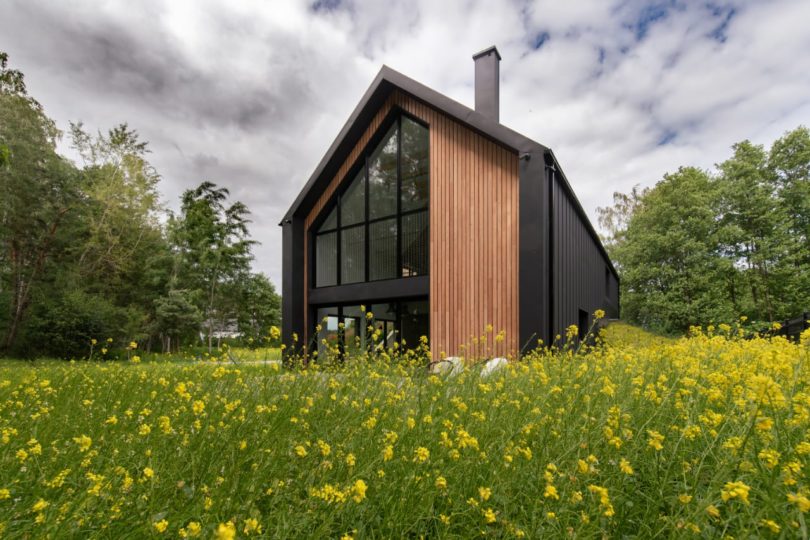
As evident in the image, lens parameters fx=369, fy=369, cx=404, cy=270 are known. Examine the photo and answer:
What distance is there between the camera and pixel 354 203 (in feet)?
38.1

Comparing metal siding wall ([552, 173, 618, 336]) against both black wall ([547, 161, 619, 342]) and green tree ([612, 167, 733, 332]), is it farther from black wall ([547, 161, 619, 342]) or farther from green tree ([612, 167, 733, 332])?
green tree ([612, 167, 733, 332])

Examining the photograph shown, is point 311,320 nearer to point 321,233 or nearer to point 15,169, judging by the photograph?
point 321,233

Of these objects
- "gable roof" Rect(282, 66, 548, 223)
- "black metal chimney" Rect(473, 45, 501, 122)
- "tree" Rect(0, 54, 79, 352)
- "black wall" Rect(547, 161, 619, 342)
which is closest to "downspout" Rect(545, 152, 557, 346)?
"black wall" Rect(547, 161, 619, 342)

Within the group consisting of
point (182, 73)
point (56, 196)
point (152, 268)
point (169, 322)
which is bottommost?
point (169, 322)

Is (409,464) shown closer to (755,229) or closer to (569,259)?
(569,259)

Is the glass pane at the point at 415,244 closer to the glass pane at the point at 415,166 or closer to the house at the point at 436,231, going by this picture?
the house at the point at 436,231

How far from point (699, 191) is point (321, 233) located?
71.5ft

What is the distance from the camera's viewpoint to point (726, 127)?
61.7 ft

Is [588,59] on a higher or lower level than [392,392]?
higher

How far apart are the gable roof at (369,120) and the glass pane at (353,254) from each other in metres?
1.78

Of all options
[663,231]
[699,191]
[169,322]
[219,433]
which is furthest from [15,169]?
[699,191]

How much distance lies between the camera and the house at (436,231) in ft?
26.4

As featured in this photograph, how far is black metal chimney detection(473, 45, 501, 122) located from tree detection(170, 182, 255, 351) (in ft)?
63.2

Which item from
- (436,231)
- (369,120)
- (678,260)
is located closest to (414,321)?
(436,231)
